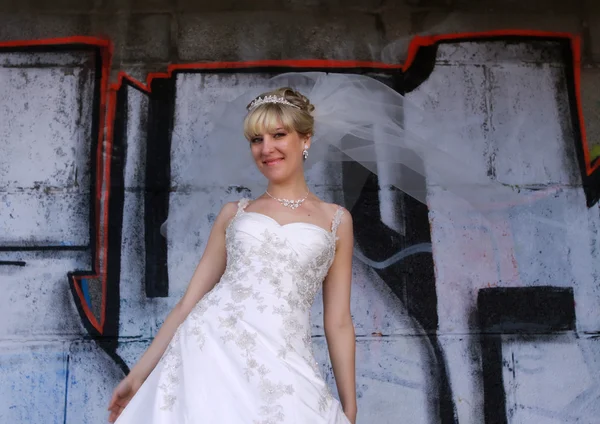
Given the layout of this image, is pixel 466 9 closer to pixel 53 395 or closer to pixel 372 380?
pixel 372 380

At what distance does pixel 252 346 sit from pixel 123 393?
1.70 ft

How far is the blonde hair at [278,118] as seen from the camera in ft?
8.62

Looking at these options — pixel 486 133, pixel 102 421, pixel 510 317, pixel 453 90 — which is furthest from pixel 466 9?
pixel 102 421

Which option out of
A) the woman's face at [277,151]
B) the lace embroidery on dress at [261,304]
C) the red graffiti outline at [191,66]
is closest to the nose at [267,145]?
the woman's face at [277,151]

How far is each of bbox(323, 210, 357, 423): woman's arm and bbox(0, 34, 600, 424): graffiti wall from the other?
1.37 meters

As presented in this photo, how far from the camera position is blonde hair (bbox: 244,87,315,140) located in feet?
8.62

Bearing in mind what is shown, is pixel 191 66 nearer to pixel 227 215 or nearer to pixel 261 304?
pixel 227 215

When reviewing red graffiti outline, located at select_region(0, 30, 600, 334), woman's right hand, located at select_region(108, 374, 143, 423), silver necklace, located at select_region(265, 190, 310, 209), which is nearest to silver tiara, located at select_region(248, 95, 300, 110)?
silver necklace, located at select_region(265, 190, 310, 209)

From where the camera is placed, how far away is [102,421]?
3.98 m

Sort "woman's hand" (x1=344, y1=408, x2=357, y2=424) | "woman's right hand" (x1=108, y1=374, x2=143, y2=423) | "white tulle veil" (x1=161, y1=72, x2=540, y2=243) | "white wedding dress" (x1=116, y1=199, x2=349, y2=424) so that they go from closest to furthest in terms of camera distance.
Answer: "white wedding dress" (x1=116, y1=199, x2=349, y2=424)
"woman's right hand" (x1=108, y1=374, x2=143, y2=423)
"woman's hand" (x1=344, y1=408, x2=357, y2=424)
"white tulle veil" (x1=161, y1=72, x2=540, y2=243)

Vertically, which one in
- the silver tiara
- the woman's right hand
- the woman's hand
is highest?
the silver tiara

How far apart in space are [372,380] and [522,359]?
0.89 m

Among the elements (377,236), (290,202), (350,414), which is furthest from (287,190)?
(377,236)

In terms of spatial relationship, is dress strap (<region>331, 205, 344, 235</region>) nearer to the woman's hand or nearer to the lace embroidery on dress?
the lace embroidery on dress
